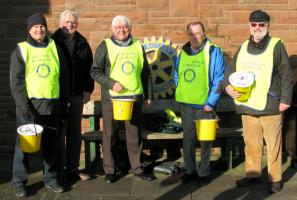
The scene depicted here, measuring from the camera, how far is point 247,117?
18.3 feet

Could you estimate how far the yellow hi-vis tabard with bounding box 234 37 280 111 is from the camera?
526cm

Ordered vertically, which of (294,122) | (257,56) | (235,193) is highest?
(257,56)

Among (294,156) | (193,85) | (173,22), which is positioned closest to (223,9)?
(173,22)

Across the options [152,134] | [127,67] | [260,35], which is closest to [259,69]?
[260,35]

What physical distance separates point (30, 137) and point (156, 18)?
2.84 meters

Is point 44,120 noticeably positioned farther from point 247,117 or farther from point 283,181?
point 283,181

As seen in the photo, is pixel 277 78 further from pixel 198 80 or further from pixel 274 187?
pixel 274 187

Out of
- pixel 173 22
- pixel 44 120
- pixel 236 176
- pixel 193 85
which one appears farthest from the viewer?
pixel 173 22

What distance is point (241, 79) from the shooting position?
524 centimetres

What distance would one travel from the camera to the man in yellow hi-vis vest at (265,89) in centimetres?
525

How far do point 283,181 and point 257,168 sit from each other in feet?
1.44

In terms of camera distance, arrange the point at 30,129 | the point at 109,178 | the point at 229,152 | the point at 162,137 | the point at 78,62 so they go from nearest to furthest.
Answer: the point at 30,129, the point at 78,62, the point at 109,178, the point at 162,137, the point at 229,152

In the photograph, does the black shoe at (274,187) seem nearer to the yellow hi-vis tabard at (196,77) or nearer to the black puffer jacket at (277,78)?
the black puffer jacket at (277,78)

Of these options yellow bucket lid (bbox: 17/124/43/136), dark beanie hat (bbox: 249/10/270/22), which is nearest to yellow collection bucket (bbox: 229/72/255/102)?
dark beanie hat (bbox: 249/10/270/22)
